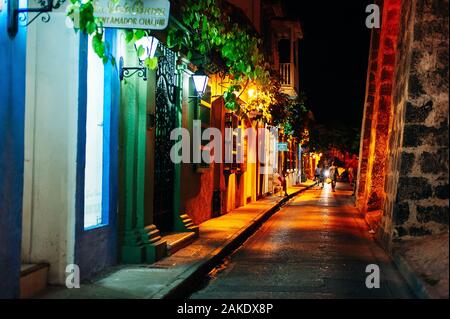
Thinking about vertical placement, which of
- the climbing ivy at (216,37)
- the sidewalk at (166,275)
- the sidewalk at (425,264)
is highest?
the climbing ivy at (216,37)

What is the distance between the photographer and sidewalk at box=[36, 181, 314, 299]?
7.25 metres

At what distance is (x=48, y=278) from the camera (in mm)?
7523

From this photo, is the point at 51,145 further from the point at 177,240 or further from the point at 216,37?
the point at 216,37

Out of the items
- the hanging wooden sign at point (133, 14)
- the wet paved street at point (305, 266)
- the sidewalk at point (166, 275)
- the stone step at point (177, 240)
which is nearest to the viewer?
the sidewalk at point (166, 275)

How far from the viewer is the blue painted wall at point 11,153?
6.18 metres

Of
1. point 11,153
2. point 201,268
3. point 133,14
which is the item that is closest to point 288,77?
point 201,268

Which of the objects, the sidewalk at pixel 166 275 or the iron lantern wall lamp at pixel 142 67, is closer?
the sidewalk at pixel 166 275

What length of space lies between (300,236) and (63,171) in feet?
25.3

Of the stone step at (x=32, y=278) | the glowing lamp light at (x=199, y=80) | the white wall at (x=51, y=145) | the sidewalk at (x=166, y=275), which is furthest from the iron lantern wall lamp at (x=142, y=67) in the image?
the glowing lamp light at (x=199, y=80)

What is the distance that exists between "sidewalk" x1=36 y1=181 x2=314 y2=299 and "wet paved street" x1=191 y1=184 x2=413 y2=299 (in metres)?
0.25

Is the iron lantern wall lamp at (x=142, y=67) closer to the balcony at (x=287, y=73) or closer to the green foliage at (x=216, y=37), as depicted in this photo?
the green foliage at (x=216, y=37)

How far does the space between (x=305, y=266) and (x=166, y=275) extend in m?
2.56

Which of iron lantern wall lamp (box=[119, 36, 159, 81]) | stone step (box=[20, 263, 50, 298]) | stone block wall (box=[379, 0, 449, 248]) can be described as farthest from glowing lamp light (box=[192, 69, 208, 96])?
stone step (box=[20, 263, 50, 298])

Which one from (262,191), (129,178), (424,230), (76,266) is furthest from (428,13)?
(262,191)
